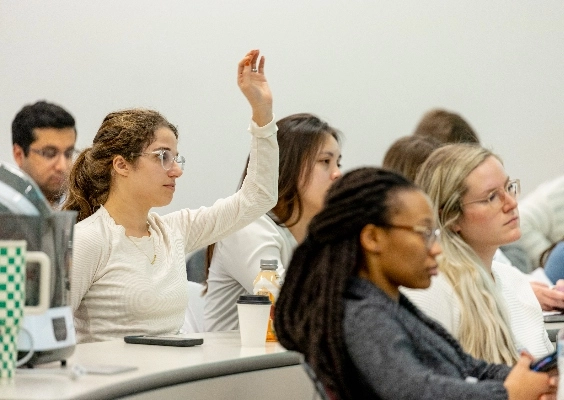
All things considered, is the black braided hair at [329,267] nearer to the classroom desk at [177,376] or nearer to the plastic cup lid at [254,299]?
the classroom desk at [177,376]

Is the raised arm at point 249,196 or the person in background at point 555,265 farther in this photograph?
the person in background at point 555,265

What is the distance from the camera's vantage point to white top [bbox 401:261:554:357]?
1859 mm

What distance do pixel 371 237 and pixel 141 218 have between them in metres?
1.10

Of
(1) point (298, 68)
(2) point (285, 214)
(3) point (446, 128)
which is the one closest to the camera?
(2) point (285, 214)

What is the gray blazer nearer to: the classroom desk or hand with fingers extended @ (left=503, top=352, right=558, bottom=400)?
hand with fingers extended @ (left=503, top=352, right=558, bottom=400)

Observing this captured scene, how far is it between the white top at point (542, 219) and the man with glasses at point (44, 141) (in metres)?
1.88

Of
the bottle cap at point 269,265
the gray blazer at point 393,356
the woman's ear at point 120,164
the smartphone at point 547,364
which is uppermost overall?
the woman's ear at point 120,164

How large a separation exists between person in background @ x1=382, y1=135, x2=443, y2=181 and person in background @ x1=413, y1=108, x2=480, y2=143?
59 centimetres

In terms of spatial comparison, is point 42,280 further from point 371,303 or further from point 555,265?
point 555,265

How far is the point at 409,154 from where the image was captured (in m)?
3.01

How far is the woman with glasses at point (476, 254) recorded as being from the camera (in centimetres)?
187

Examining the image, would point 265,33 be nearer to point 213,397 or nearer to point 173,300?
point 173,300

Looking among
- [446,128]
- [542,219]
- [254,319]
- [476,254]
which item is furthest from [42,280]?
[542,219]

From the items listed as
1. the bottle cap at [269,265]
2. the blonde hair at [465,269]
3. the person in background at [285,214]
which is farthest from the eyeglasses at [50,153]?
the blonde hair at [465,269]
